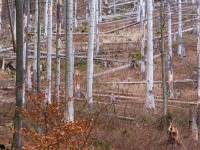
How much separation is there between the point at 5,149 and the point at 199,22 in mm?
14714

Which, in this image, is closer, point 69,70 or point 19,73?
point 19,73

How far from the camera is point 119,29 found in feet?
123

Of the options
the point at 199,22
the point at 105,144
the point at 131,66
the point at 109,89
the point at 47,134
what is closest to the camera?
the point at 47,134

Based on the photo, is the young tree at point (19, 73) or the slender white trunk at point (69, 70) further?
the slender white trunk at point (69, 70)

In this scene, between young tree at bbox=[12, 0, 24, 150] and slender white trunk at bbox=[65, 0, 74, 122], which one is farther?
slender white trunk at bbox=[65, 0, 74, 122]

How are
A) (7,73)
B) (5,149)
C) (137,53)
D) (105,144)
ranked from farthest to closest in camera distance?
(137,53)
(7,73)
(105,144)
(5,149)

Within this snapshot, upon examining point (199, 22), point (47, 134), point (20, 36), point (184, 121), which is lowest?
point (184, 121)

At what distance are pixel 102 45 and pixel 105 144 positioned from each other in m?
24.3

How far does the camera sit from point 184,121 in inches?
560

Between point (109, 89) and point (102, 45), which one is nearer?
point (109, 89)

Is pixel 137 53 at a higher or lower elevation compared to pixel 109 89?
higher

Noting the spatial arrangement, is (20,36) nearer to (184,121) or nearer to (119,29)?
(184,121)

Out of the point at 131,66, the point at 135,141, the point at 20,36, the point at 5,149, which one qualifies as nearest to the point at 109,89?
the point at 131,66

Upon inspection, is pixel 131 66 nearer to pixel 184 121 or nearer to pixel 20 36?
pixel 184 121
